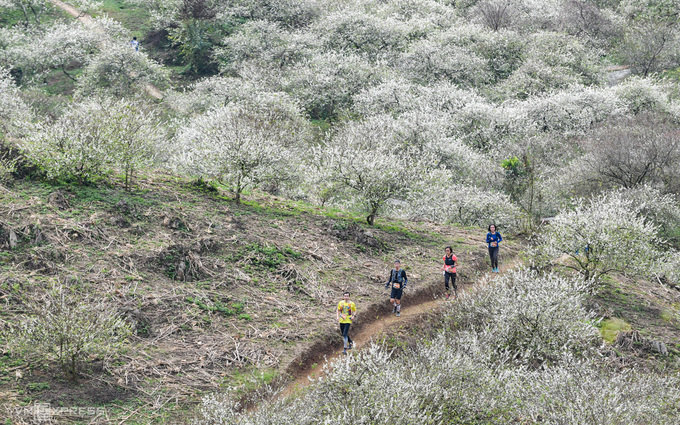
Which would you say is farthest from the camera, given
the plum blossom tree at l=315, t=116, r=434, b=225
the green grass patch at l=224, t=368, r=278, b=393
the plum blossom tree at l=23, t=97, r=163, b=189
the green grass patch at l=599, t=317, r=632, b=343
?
the plum blossom tree at l=315, t=116, r=434, b=225

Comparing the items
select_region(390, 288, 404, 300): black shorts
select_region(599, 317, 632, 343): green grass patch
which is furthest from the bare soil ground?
select_region(599, 317, 632, 343): green grass patch

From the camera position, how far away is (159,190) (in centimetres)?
1914

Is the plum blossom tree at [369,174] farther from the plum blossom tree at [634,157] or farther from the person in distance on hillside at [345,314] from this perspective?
the plum blossom tree at [634,157]

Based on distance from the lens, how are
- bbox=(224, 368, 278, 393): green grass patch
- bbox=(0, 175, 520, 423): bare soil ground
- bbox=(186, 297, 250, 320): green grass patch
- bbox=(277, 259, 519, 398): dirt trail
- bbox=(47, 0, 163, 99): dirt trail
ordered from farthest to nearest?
1. bbox=(47, 0, 163, 99): dirt trail
2. bbox=(186, 297, 250, 320): green grass patch
3. bbox=(277, 259, 519, 398): dirt trail
4. bbox=(224, 368, 278, 393): green grass patch
5. bbox=(0, 175, 520, 423): bare soil ground

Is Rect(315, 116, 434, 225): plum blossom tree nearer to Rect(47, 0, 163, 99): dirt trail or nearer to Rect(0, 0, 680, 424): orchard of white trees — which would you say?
Rect(0, 0, 680, 424): orchard of white trees

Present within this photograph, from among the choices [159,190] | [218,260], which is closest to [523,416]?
[218,260]

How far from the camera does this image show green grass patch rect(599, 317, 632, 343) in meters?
16.9

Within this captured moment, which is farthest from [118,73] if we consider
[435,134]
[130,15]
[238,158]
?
[238,158]

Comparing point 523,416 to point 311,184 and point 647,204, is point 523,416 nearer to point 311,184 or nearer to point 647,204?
point 311,184

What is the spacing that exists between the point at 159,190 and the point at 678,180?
1172 inches

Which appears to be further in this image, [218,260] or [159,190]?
[159,190]

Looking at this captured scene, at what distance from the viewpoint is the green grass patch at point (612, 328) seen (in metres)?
16.9
